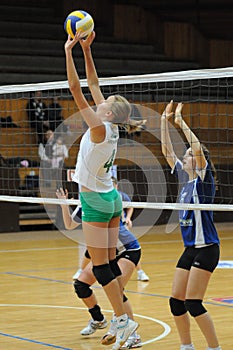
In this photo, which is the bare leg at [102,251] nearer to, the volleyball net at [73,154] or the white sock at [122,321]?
the white sock at [122,321]

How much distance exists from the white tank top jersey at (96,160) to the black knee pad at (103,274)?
0.54 m

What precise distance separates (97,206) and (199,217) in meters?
0.71

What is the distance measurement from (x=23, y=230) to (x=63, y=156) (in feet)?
5.53

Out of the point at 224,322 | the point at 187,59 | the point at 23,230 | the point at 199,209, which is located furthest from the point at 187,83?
the point at 199,209

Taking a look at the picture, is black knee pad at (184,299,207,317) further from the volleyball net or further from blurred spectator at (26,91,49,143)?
blurred spectator at (26,91,49,143)

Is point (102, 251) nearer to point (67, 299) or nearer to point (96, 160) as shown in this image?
point (96, 160)

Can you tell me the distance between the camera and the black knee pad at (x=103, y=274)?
18.8 feet

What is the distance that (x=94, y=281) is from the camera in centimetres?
662

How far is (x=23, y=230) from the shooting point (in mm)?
15781

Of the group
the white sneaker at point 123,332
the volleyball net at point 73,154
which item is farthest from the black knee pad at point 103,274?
the volleyball net at point 73,154

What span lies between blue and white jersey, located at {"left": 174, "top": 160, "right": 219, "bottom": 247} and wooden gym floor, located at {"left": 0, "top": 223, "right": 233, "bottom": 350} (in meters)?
1.02

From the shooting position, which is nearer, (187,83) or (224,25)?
(187,83)

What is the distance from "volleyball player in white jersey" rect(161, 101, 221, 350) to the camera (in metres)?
5.43

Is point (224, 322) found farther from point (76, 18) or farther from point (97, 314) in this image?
point (76, 18)
